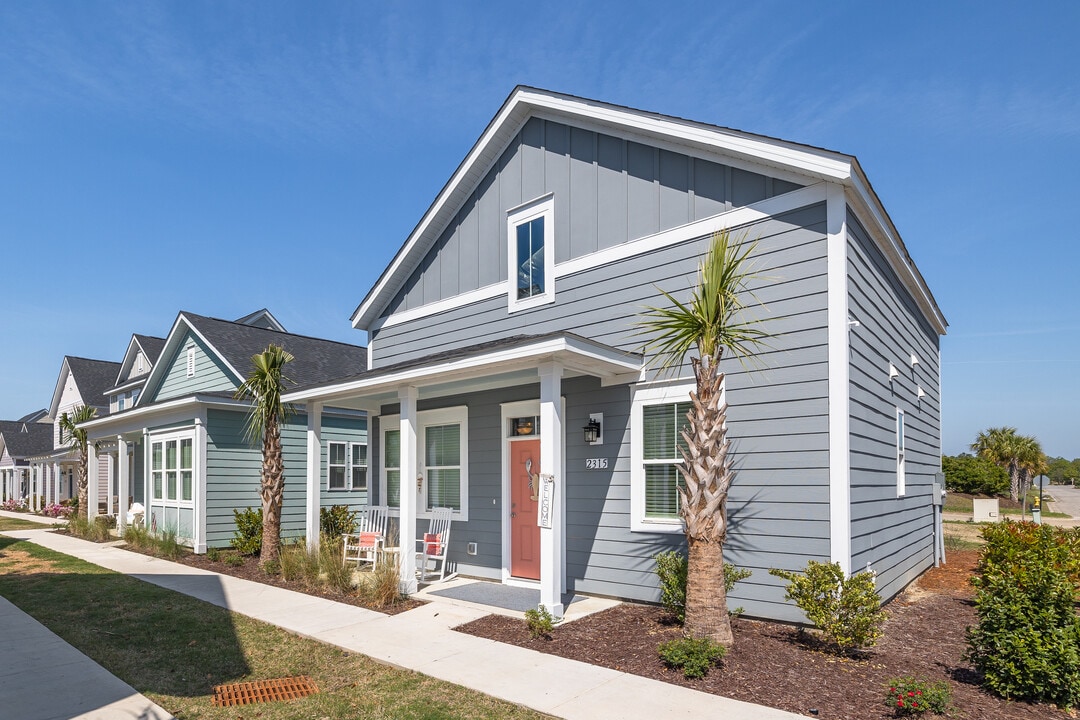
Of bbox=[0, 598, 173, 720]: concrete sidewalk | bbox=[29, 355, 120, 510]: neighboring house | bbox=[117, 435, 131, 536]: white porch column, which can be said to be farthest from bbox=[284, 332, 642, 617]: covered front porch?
bbox=[29, 355, 120, 510]: neighboring house

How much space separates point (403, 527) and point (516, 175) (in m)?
5.77

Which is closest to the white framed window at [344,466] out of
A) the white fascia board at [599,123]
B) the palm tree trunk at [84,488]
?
the white fascia board at [599,123]

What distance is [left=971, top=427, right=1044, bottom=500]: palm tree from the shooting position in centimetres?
4056

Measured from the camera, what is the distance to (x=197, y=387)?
18.3 m

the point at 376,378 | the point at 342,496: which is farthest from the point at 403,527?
the point at 342,496

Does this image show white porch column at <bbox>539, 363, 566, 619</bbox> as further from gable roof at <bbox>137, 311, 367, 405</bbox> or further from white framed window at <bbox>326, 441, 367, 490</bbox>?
white framed window at <bbox>326, 441, 367, 490</bbox>

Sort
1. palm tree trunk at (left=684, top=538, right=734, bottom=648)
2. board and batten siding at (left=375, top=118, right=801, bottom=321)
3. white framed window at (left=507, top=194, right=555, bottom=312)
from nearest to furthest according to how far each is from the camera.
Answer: palm tree trunk at (left=684, top=538, right=734, bottom=648) → board and batten siding at (left=375, top=118, right=801, bottom=321) → white framed window at (left=507, top=194, right=555, bottom=312)

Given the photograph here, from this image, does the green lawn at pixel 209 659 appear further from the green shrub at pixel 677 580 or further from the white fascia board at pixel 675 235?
the white fascia board at pixel 675 235

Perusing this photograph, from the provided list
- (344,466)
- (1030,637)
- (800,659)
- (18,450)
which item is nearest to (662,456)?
(800,659)

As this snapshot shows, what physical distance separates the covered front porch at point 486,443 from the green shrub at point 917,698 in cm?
369

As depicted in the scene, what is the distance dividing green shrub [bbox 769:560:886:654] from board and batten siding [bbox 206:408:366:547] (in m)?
13.2

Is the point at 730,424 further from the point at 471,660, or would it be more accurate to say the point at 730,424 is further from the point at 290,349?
the point at 290,349

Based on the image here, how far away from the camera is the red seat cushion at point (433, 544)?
10508 mm

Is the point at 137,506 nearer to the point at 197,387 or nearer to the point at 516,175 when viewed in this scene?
the point at 197,387
